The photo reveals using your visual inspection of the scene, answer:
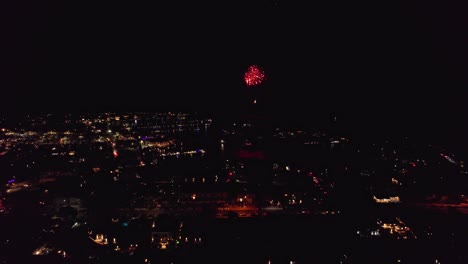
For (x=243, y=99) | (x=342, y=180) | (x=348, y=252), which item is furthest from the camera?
(x=243, y=99)

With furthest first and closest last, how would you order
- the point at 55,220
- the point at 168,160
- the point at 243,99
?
the point at 243,99, the point at 168,160, the point at 55,220

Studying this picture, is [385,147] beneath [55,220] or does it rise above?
above

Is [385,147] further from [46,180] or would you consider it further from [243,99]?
[46,180]

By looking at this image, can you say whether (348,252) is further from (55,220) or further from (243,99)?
(243,99)

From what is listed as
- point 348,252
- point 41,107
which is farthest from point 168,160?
point 41,107

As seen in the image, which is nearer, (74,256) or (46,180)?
(74,256)

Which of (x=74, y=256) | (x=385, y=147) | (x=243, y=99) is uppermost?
(x=243, y=99)
